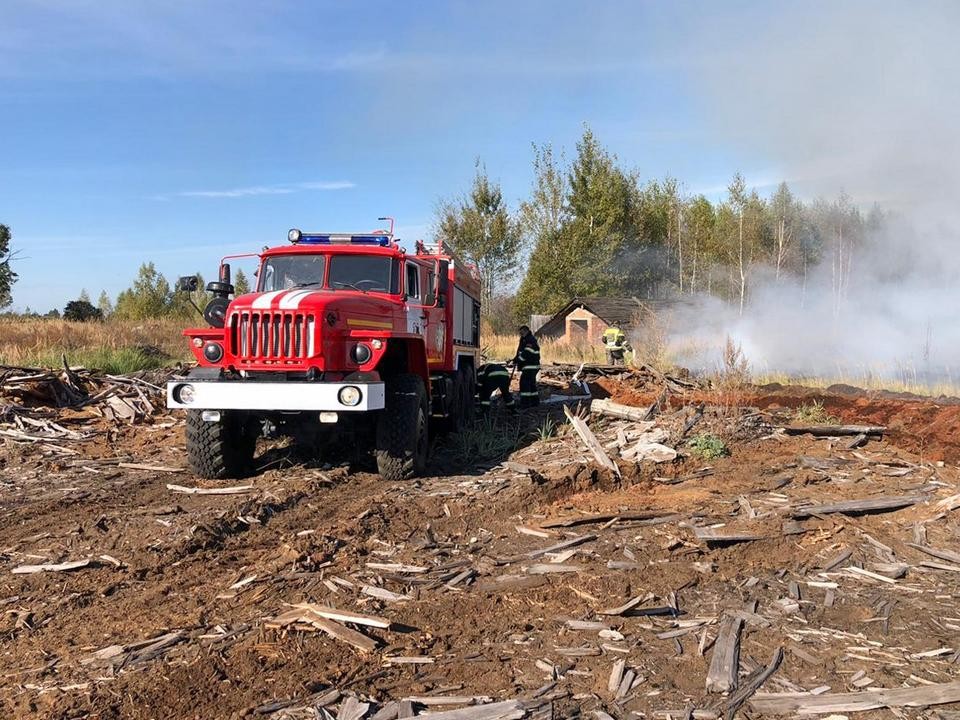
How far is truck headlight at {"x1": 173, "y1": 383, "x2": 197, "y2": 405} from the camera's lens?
24.1 ft

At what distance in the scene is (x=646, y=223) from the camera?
41.5m

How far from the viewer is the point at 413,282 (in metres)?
9.48

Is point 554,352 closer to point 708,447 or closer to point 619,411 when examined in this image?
point 619,411

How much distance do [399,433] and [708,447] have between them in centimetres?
361

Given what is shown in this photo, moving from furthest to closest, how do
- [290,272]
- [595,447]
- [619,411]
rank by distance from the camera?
1. [619,411]
2. [290,272]
3. [595,447]

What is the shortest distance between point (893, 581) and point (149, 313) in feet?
139

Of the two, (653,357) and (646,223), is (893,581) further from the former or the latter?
(646,223)

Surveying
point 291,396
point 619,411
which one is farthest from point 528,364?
point 291,396

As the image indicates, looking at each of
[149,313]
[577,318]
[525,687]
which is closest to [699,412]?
[525,687]

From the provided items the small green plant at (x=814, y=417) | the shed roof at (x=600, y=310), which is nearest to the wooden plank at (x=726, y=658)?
the small green plant at (x=814, y=417)

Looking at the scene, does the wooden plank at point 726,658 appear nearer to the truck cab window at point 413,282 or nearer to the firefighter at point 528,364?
the truck cab window at point 413,282

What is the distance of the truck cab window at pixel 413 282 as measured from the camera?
9.30 m

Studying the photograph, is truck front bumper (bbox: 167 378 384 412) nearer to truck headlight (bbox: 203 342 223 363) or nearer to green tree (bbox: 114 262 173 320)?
truck headlight (bbox: 203 342 223 363)

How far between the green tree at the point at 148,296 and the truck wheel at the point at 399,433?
37.7 metres
